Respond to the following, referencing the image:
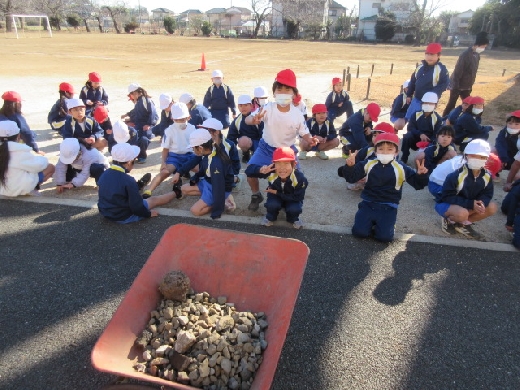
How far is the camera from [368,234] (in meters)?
4.32

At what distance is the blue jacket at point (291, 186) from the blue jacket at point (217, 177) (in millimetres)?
615

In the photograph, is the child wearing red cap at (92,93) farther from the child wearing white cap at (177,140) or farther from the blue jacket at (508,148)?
the blue jacket at (508,148)

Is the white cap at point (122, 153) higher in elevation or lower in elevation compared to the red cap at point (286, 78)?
lower

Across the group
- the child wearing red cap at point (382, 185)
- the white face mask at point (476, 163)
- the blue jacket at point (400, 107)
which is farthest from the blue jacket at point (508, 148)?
the child wearing red cap at point (382, 185)

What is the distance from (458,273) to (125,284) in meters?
3.31

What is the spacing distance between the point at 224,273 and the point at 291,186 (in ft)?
5.85

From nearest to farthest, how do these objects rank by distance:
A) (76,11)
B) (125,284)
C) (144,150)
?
(125,284), (144,150), (76,11)

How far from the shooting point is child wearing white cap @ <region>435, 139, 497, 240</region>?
4246mm

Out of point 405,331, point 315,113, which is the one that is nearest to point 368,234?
point 405,331

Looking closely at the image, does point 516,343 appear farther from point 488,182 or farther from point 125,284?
point 125,284

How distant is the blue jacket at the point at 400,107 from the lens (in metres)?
7.75

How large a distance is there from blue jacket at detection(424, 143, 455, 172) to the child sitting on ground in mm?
550

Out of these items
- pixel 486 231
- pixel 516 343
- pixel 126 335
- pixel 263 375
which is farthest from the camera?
pixel 486 231

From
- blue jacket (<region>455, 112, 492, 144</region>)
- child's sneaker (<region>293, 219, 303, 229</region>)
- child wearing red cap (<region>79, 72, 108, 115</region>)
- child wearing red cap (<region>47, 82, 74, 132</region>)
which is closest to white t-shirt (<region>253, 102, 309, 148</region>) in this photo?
child's sneaker (<region>293, 219, 303, 229</region>)
